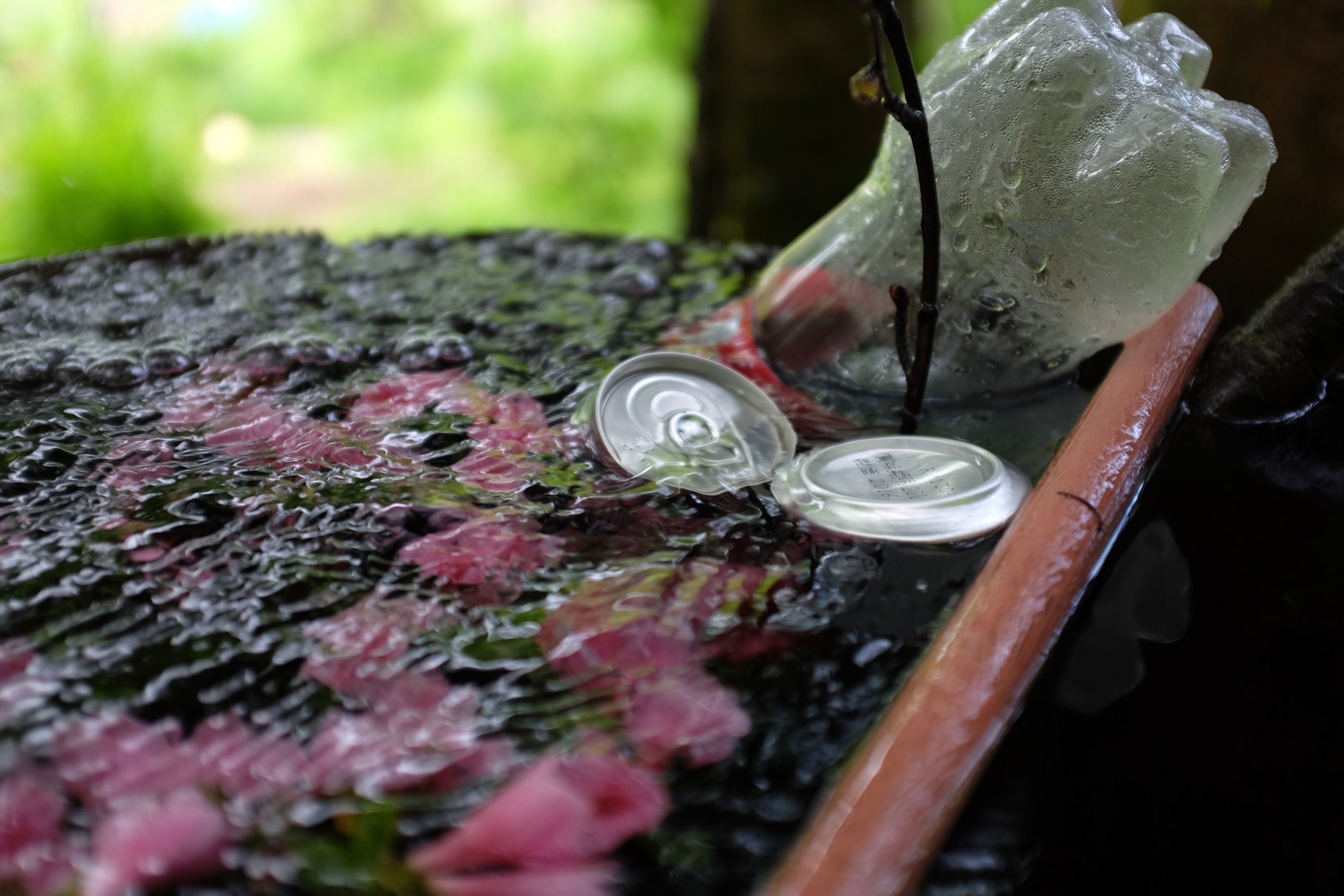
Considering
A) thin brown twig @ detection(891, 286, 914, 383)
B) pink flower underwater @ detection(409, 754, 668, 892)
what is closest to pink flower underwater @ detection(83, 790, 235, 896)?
pink flower underwater @ detection(409, 754, 668, 892)

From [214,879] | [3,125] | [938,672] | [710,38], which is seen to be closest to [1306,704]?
[938,672]

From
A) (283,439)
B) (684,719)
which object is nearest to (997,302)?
(684,719)

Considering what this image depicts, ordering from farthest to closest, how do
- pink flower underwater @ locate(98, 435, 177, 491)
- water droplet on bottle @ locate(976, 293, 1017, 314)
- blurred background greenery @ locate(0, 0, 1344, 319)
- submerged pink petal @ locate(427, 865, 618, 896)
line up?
blurred background greenery @ locate(0, 0, 1344, 319)
water droplet on bottle @ locate(976, 293, 1017, 314)
pink flower underwater @ locate(98, 435, 177, 491)
submerged pink petal @ locate(427, 865, 618, 896)

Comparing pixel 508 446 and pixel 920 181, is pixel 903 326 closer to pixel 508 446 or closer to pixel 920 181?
pixel 920 181

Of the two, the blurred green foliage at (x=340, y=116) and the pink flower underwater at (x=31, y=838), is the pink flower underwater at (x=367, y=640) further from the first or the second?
the blurred green foliage at (x=340, y=116)

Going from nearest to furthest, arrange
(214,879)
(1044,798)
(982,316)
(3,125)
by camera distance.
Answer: (214,879) < (1044,798) < (982,316) < (3,125)

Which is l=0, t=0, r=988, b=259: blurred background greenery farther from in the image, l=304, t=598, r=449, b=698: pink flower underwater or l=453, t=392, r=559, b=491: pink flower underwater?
l=304, t=598, r=449, b=698: pink flower underwater

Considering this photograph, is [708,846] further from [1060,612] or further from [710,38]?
[710,38]
